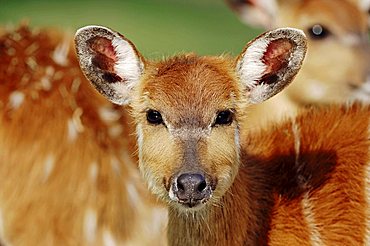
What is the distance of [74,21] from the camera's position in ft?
43.8

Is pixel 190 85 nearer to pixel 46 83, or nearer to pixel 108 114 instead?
pixel 108 114

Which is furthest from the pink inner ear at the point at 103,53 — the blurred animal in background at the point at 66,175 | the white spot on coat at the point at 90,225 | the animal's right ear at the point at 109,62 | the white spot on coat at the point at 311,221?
the white spot on coat at the point at 90,225

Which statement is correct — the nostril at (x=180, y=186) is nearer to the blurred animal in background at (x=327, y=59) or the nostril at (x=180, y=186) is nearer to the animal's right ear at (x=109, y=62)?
the animal's right ear at (x=109, y=62)

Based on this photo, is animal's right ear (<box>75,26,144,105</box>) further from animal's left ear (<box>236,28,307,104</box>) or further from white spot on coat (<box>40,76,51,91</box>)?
white spot on coat (<box>40,76,51,91</box>)

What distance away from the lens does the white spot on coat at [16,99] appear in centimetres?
565

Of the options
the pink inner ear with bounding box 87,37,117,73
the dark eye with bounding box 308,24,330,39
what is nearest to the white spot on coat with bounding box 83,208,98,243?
the pink inner ear with bounding box 87,37,117,73

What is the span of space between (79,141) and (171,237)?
1.16m

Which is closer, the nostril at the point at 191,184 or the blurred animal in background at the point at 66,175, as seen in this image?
the nostril at the point at 191,184

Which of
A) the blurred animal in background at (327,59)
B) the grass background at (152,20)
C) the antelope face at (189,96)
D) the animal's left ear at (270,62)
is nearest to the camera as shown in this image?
the antelope face at (189,96)

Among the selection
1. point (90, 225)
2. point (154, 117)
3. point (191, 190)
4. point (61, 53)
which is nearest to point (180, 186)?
point (191, 190)

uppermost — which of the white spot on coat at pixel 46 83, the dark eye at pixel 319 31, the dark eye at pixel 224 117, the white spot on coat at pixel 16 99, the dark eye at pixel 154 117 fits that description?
the dark eye at pixel 224 117

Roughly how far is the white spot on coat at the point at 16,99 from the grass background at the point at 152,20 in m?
5.49

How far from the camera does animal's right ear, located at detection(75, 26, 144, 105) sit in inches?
182

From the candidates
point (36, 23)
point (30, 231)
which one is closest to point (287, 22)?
point (30, 231)
